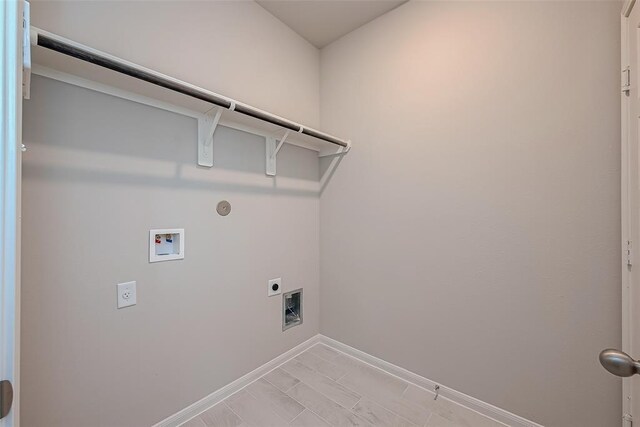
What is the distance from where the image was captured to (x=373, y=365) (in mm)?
1968

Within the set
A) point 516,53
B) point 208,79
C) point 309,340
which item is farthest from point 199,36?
point 309,340

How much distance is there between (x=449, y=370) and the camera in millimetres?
1646

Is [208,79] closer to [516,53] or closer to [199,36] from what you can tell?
[199,36]

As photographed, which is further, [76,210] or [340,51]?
[340,51]

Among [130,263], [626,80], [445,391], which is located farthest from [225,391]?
[626,80]

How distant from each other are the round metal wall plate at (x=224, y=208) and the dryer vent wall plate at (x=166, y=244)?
25 centimetres

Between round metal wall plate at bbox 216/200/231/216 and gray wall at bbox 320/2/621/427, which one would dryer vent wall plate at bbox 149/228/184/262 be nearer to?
round metal wall plate at bbox 216/200/231/216

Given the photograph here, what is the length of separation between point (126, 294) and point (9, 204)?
3.12 feet

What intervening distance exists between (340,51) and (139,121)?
1680 millimetres

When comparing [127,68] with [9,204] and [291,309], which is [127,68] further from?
[291,309]

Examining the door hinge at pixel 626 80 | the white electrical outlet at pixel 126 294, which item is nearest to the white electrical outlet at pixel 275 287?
the white electrical outlet at pixel 126 294

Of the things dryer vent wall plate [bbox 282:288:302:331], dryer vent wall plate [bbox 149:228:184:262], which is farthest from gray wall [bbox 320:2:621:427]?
dryer vent wall plate [bbox 149:228:184:262]

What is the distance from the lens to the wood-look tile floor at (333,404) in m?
1.45

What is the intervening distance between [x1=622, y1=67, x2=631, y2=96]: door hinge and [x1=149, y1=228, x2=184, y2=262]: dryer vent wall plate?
7.30 feet
